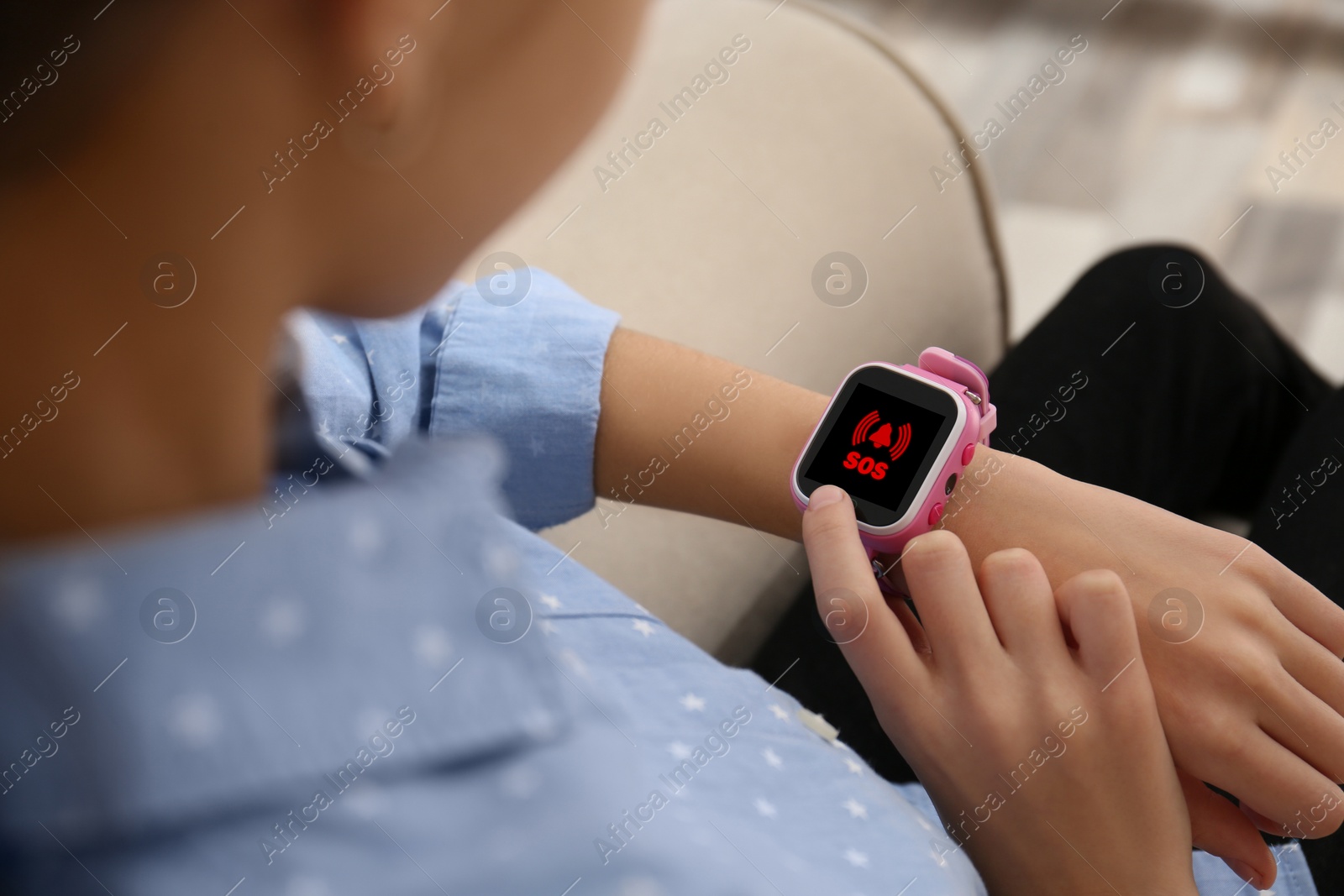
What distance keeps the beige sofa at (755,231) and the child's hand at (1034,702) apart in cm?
21

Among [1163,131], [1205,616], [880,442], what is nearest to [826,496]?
[880,442]

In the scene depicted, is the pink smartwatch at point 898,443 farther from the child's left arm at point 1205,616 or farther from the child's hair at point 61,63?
the child's hair at point 61,63

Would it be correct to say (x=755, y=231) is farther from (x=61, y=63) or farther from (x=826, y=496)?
(x=61, y=63)

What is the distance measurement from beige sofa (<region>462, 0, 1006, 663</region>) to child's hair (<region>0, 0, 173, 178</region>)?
411mm

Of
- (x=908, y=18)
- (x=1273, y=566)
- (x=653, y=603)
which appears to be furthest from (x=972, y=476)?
(x=908, y=18)

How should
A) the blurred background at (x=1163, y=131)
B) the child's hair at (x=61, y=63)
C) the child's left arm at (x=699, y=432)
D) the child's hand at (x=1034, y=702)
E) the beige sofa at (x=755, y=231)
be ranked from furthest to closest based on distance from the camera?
the blurred background at (x=1163, y=131) < the beige sofa at (x=755, y=231) < the child's left arm at (x=699, y=432) < the child's hand at (x=1034, y=702) < the child's hair at (x=61, y=63)

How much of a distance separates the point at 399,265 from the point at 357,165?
33mm

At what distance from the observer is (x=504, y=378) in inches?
19.8

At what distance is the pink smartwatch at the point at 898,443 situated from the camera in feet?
1.32

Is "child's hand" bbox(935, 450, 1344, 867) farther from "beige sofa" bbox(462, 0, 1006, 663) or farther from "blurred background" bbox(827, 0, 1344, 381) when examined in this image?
"blurred background" bbox(827, 0, 1344, 381)

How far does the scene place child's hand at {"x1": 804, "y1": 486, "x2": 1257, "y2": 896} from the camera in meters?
0.37

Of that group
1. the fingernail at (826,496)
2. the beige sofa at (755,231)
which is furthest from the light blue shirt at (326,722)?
the beige sofa at (755,231)

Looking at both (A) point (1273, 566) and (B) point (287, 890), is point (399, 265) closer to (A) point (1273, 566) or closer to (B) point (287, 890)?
(B) point (287, 890)

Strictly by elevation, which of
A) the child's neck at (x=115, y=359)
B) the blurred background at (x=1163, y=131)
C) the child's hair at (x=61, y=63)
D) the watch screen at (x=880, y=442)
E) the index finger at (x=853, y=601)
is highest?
the child's hair at (x=61, y=63)
